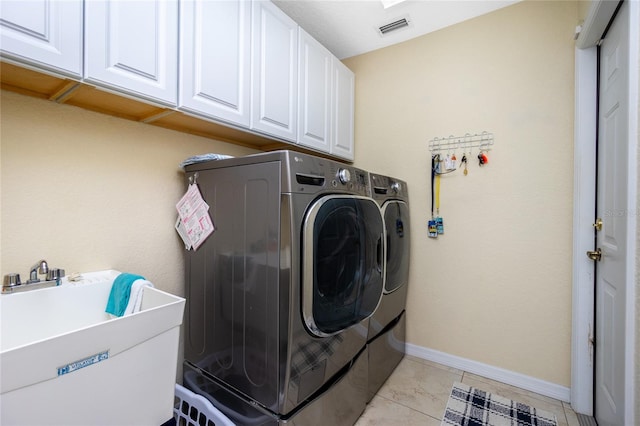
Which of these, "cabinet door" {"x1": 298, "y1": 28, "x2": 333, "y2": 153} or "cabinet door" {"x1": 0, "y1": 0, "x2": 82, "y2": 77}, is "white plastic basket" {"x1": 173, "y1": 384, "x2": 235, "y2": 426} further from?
"cabinet door" {"x1": 298, "y1": 28, "x2": 333, "y2": 153}

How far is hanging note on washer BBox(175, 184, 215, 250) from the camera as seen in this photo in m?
1.39

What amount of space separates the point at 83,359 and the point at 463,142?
94.4 inches

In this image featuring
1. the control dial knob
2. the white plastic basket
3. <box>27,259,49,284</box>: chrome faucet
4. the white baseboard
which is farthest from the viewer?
the white baseboard

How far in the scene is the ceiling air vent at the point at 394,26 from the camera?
6.88 feet

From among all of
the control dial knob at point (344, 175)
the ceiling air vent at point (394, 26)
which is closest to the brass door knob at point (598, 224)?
the control dial knob at point (344, 175)

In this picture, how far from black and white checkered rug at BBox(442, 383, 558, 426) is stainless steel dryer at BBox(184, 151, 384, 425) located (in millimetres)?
629

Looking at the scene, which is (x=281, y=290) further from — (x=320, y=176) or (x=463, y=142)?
(x=463, y=142)

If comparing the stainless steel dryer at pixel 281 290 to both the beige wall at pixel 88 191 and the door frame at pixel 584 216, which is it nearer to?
the beige wall at pixel 88 191

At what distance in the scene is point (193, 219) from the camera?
1.46 metres

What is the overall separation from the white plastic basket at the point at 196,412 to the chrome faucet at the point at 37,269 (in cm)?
80

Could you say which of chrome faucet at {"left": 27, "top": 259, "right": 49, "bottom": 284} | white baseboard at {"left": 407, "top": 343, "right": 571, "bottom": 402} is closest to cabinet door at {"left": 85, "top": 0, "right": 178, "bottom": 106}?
chrome faucet at {"left": 27, "top": 259, "right": 49, "bottom": 284}

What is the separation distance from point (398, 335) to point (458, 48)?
229 cm

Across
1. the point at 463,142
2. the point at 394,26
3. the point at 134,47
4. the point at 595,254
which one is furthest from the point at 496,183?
the point at 134,47

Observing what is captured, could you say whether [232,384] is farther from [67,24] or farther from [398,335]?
[67,24]
